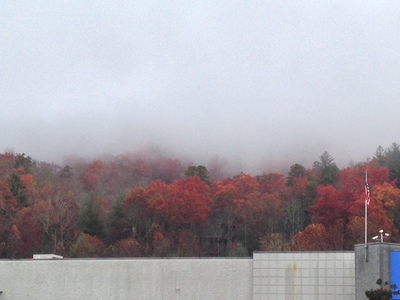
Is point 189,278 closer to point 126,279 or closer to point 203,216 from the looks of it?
point 126,279

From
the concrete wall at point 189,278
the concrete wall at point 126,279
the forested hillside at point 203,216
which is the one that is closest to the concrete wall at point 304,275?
the concrete wall at point 189,278

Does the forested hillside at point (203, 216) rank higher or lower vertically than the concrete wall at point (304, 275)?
higher

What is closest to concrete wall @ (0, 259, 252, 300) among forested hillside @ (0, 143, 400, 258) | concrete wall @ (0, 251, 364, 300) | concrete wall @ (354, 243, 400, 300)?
concrete wall @ (0, 251, 364, 300)

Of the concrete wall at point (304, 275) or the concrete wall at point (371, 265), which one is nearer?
the concrete wall at point (371, 265)

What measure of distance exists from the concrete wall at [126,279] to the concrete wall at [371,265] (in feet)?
23.1

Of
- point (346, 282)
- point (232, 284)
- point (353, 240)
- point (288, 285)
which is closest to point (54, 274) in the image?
point (232, 284)

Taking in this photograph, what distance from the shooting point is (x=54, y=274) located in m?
48.0

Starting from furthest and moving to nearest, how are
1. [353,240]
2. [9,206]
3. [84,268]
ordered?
[9,206], [353,240], [84,268]

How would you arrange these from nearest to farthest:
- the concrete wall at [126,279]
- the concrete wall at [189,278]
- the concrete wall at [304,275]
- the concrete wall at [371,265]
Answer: the concrete wall at [371,265] → the concrete wall at [304,275] → the concrete wall at [189,278] → the concrete wall at [126,279]

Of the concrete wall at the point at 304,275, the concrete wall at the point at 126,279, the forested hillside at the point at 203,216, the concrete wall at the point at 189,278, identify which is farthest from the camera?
the forested hillside at the point at 203,216

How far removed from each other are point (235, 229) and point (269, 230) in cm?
582

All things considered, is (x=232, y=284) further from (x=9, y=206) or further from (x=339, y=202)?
(x=9, y=206)

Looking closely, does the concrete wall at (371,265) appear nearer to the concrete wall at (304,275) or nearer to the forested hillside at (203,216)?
the concrete wall at (304,275)

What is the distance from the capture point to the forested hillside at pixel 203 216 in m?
91.4
